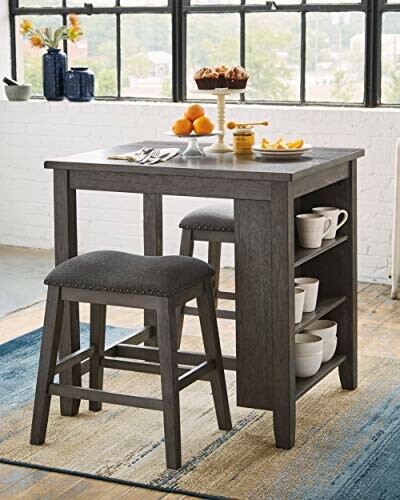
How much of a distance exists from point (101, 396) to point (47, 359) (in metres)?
0.21

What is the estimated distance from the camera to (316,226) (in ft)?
11.1

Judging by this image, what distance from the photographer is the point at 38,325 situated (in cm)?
471

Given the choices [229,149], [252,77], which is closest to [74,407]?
[229,149]

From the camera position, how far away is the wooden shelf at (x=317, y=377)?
3330mm

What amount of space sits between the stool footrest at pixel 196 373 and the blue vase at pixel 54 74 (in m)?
3.36

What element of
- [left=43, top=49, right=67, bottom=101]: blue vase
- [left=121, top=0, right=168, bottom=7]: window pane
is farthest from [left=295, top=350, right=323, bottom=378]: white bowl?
[left=43, top=49, right=67, bottom=101]: blue vase

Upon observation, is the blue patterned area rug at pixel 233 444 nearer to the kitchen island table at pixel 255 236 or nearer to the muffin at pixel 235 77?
the kitchen island table at pixel 255 236

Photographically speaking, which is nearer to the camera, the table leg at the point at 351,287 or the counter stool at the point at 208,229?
the table leg at the point at 351,287

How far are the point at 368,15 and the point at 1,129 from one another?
2.44 metres

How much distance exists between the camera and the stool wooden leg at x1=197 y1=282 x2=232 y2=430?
3271mm

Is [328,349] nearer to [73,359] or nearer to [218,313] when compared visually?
[218,313]

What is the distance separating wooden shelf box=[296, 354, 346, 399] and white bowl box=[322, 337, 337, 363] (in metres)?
0.02

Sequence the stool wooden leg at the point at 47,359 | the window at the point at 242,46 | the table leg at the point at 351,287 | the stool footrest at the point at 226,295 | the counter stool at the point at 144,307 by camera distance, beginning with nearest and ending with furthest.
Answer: the counter stool at the point at 144,307 → the stool wooden leg at the point at 47,359 → the table leg at the point at 351,287 → the stool footrest at the point at 226,295 → the window at the point at 242,46

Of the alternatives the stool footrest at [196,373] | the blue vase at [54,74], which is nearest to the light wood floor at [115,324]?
the stool footrest at [196,373]
